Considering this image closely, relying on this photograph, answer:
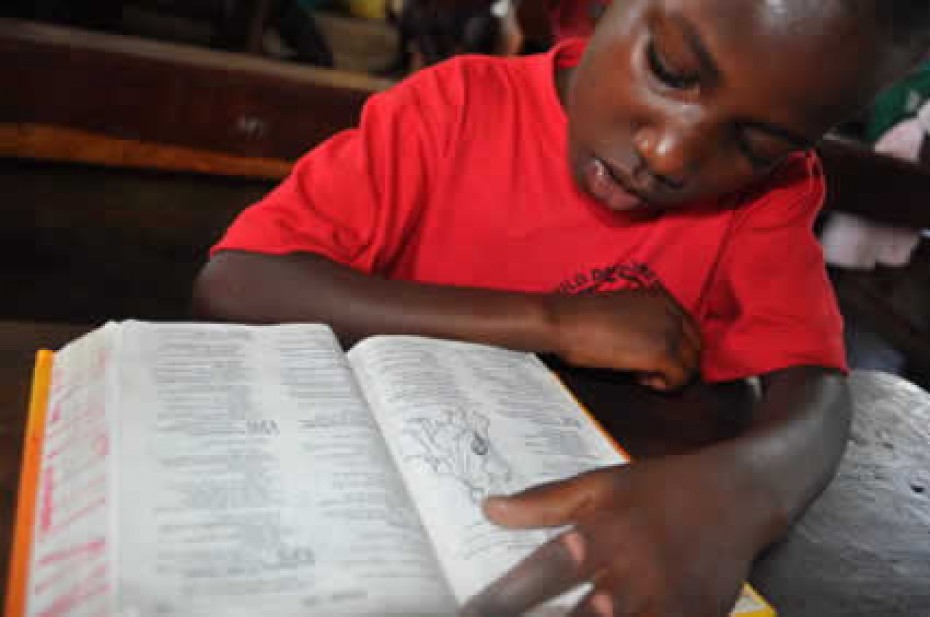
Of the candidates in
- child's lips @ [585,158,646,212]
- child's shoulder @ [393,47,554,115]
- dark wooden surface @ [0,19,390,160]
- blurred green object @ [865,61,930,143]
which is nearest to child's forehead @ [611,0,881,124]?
child's lips @ [585,158,646,212]

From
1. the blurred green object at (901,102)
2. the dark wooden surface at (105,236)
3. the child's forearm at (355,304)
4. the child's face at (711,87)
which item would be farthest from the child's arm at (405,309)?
the blurred green object at (901,102)

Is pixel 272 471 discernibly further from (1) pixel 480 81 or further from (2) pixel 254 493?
(1) pixel 480 81

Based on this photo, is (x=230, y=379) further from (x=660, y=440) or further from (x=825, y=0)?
(x=825, y=0)

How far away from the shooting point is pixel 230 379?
0.48 m

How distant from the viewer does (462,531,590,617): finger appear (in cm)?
38

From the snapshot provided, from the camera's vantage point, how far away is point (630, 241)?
2.66 ft

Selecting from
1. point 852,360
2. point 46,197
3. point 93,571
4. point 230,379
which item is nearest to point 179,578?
point 93,571

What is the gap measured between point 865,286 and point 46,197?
1.95m

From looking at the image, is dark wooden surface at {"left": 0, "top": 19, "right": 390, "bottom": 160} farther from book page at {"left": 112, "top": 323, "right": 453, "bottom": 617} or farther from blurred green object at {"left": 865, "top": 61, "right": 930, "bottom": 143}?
blurred green object at {"left": 865, "top": 61, "right": 930, "bottom": 143}

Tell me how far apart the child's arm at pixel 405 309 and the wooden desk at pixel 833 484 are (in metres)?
0.05

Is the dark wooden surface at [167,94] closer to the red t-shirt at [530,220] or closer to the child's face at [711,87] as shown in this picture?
the red t-shirt at [530,220]

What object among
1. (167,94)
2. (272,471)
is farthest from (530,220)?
(167,94)

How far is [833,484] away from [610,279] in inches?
11.3

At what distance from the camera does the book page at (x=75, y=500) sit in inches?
13.2
